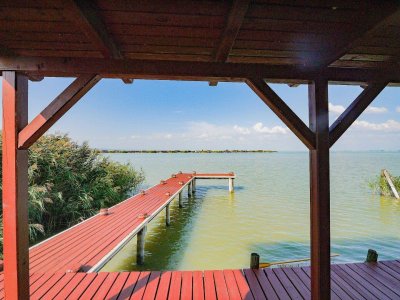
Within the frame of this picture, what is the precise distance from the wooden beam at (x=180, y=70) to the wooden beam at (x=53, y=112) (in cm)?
12

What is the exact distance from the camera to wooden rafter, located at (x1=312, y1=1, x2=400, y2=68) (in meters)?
1.88

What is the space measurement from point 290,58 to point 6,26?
103 inches

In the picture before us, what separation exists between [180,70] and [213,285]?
2.78 metres

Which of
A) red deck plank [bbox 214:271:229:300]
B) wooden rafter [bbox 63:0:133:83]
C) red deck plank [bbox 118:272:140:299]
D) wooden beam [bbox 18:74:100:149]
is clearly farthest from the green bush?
wooden rafter [bbox 63:0:133:83]

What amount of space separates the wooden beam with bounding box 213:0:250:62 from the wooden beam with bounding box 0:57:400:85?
14 centimetres

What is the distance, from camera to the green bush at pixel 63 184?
8.65 m

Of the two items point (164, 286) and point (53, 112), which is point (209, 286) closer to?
point (164, 286)

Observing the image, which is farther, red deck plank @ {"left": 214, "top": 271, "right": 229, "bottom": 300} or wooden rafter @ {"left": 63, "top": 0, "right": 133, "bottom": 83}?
red deck plank @ {"left": 214, "top": 271, "right": 229, "bottom": 300}

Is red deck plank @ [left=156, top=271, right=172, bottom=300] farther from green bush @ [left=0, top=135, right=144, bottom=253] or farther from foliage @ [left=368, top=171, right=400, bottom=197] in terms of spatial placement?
foliage @ [left=368, top=171, right=400, bottom=197]

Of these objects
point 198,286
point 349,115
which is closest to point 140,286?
point 198,286

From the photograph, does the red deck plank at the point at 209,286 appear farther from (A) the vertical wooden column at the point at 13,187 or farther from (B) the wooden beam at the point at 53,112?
(B) the wooden beam at the point at 53,112

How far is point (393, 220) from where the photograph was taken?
11.6 metres

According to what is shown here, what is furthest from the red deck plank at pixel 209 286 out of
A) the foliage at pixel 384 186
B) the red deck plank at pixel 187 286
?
the foliage at pixel 384 186

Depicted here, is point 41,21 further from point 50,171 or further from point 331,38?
point 50,171
